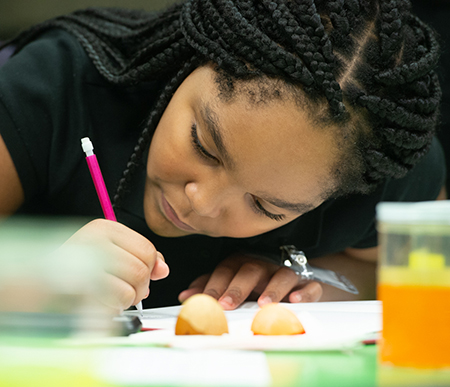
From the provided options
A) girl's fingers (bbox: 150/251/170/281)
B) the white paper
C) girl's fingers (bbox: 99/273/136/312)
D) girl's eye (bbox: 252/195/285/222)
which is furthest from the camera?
girl's eye (bbox: 252/195/285/222)

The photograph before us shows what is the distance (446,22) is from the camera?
1.13 m

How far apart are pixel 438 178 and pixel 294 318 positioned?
24.2 inches

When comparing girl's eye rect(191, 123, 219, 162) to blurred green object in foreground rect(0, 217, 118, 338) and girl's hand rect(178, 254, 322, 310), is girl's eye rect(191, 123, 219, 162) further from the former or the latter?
blurred green object in foreground rect(0, 217, 118, 338)

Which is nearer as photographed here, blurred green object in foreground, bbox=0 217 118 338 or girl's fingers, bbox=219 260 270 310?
blurred green object in foreground, bbox=0 217 118 338

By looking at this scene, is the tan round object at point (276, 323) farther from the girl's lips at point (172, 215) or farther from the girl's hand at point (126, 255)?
the girl's lips at point (172, 215)

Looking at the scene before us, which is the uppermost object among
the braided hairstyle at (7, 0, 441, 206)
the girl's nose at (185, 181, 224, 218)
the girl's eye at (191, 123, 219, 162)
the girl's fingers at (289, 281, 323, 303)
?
the braided hairstyle at (7, 0, 441, 206)

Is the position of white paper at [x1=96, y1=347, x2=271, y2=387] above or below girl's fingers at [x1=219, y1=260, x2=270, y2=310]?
above

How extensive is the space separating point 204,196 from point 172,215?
98 mm

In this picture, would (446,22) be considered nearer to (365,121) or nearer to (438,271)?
Result: (365,121)

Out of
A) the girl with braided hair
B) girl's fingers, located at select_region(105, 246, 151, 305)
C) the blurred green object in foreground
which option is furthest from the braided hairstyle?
the blurred green object in foreground

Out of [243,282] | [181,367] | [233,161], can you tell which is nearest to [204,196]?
→ [233,161]

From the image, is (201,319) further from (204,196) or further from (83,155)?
(83,155)

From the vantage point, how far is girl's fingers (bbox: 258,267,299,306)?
64 cm

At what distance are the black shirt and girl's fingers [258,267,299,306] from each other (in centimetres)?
6
